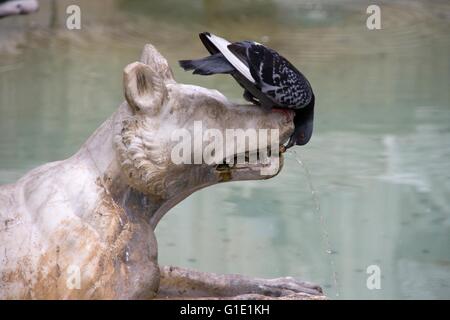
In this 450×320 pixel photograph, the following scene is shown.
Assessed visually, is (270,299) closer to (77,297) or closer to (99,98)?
(77,297)

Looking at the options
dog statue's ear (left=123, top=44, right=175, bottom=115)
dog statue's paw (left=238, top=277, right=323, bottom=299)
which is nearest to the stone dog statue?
dog statue's ear (left=123, top=44, right=175, bottom=115)

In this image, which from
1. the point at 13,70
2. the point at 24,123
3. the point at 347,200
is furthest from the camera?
the point at 13,70

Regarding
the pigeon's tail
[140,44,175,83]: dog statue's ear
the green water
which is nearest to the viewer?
the pigeon's tail

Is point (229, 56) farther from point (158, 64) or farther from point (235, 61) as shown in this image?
point (158, 64)

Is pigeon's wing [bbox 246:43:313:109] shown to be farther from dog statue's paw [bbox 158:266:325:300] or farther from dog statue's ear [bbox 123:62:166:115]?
dog statue's paw [bbox 158:266:325:300]

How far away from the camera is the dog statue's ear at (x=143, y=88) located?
6.55 feet

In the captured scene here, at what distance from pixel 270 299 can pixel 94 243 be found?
47cm

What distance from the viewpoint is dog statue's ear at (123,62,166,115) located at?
6.55 feet

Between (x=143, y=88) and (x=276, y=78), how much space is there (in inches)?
12.1

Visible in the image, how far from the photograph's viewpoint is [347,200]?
15.0 ft

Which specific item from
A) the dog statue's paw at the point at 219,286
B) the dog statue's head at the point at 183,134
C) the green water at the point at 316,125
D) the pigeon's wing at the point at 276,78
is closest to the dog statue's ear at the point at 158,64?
the dog statue's head at the point at 183,134

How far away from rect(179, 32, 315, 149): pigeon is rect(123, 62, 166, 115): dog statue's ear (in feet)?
0.25

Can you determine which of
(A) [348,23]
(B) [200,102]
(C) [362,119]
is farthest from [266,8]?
(B) [200,102]

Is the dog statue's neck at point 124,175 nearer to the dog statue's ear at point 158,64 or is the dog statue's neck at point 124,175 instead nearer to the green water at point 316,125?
the dog statue's ear at point 158,64
